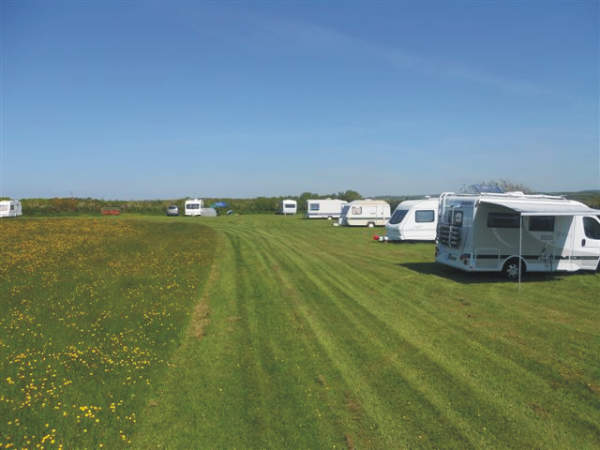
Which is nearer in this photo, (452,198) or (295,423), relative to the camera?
(295,423)

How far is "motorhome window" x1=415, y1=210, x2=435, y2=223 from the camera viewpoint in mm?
24783

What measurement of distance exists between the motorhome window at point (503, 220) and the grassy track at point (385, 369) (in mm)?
1923

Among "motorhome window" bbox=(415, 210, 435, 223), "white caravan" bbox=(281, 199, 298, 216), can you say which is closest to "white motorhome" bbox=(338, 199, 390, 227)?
"motorhome window" bbox=(415, 210, 435, 223)

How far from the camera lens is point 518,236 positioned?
13.8 metres

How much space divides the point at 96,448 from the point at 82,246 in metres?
16.8

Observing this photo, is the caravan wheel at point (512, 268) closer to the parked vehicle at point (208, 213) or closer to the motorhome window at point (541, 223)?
the motorhome window at point (541, 223)

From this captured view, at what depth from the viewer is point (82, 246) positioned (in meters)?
19.6

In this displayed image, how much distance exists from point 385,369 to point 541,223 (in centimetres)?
977

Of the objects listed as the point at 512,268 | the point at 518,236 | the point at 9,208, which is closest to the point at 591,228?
the point at 518,236

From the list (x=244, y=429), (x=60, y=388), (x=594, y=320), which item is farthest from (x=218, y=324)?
(x=594, y=320)

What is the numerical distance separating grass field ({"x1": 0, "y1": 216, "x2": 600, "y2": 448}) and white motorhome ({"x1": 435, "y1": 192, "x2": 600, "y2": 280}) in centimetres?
72

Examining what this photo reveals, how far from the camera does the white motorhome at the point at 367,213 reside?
124ft

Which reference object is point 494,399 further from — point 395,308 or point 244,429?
point 395,308

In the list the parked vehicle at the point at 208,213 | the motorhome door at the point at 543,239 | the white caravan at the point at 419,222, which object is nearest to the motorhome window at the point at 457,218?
the motorhome door at the point at 543,239
